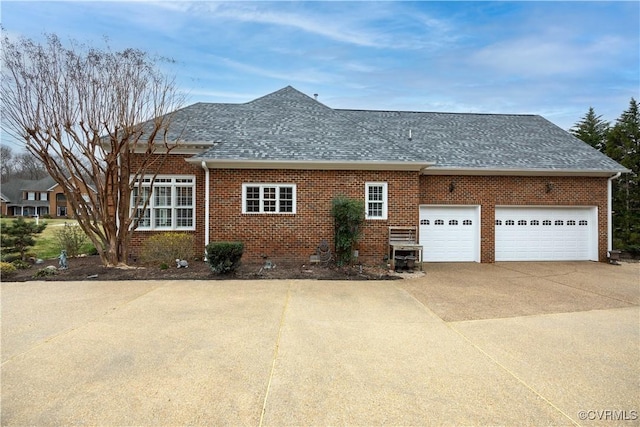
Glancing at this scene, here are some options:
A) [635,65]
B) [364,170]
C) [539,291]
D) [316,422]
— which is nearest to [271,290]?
[316,422]

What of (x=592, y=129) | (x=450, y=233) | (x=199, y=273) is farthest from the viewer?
(x=592, y=129)

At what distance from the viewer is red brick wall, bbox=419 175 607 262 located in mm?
11711

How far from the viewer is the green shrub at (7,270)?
8.62 metres

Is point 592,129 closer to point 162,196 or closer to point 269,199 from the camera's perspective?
point 269,199

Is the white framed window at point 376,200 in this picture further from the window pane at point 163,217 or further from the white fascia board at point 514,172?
the window pane at point 163,217

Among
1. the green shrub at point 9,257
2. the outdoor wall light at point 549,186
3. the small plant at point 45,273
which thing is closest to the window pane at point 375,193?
the outdoor wall light at point 549,186

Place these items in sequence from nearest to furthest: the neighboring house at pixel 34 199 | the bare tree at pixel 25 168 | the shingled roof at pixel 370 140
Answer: the shingled roof at pixel 370 140 → the neighboring house at pixel 34 199 → the bare tree at pixel 25 168

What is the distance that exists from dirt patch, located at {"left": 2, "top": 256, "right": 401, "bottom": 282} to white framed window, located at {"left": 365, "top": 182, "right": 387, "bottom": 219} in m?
1.83

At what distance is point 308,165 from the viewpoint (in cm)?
1056

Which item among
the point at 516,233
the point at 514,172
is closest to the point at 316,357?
the point at 514,172

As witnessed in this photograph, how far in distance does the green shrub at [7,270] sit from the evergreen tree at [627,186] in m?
22.1

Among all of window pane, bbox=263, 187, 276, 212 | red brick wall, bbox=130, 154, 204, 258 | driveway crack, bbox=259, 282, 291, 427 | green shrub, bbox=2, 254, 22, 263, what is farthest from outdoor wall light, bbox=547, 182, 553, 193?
green shrub, bbox=2, 254, 22, 263

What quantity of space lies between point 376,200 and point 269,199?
3577 mm

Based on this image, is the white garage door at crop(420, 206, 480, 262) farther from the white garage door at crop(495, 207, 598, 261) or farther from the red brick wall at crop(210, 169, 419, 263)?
the red brick wall at crop(210, 169, 419, 263)
